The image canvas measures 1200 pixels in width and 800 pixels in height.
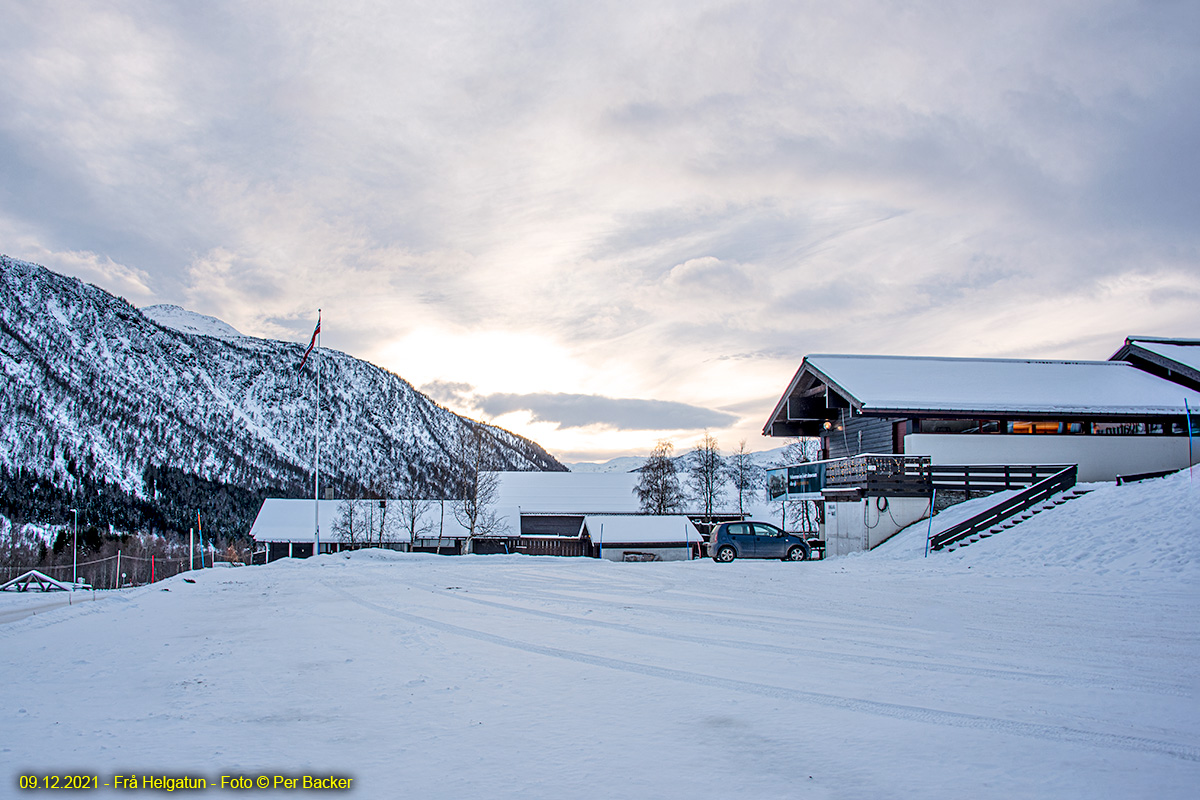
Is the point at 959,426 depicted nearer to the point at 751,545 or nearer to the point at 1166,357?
the point at 751,545

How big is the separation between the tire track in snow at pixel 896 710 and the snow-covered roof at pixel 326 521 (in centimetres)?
5690

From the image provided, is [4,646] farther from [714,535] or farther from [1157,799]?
[714,535]


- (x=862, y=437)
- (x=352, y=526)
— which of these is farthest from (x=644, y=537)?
(x=352, y=526)

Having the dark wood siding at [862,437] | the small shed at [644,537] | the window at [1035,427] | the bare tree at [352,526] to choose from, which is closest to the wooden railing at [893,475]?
the dark wood siding at [862,437]

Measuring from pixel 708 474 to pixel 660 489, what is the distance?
4.65 meters

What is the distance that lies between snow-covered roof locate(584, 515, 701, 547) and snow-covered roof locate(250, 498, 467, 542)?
623 inches

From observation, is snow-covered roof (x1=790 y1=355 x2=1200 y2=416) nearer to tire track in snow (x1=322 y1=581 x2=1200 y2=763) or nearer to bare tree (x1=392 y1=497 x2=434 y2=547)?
tire track in snow (x1=322 y1=581 x2=1200 y2=763)

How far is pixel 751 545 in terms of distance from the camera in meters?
25.8

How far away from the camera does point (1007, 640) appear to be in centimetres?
927

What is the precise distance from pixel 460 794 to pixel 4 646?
28.2 ft

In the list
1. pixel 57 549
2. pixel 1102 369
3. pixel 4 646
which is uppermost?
pixel 1102 369

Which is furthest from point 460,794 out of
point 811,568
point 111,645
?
point 811,568

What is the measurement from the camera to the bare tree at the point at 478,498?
61156 millimetres

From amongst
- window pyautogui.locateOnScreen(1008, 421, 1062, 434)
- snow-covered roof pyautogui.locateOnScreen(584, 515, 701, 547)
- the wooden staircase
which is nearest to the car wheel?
the wooden staircase
